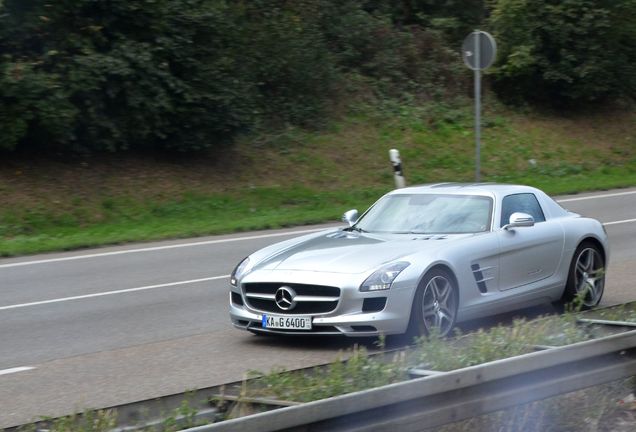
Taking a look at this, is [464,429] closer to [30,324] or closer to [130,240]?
[30,324]

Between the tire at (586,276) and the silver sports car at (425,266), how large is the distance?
0.01 metres

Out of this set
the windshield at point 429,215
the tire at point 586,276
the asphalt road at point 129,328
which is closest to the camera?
the asphalt road at point 129,328

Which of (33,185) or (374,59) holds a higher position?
(374,59)

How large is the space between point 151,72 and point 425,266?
12.9 m

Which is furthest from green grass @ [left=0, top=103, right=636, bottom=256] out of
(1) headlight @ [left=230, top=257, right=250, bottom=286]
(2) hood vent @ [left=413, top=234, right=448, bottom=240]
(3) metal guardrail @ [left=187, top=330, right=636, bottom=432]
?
(3) metal guardrail @ [left=187, top=330, right=636, bottom=432]

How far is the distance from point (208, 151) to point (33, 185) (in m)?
4.47

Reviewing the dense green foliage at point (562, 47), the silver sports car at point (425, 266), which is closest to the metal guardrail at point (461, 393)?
the silver sports car at point (425, 266)

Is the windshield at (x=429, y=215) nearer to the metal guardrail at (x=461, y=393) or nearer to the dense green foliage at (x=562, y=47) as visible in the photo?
the metal guardrail at (x=461, y=393)

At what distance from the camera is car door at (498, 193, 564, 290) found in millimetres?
9867

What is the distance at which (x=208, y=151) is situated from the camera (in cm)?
2267

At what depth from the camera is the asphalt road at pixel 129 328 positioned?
7.98 meters

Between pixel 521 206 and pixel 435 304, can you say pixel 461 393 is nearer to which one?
pixel 435 304

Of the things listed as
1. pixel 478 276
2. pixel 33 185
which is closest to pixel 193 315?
pixel 478 276

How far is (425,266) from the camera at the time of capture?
29.2ft
